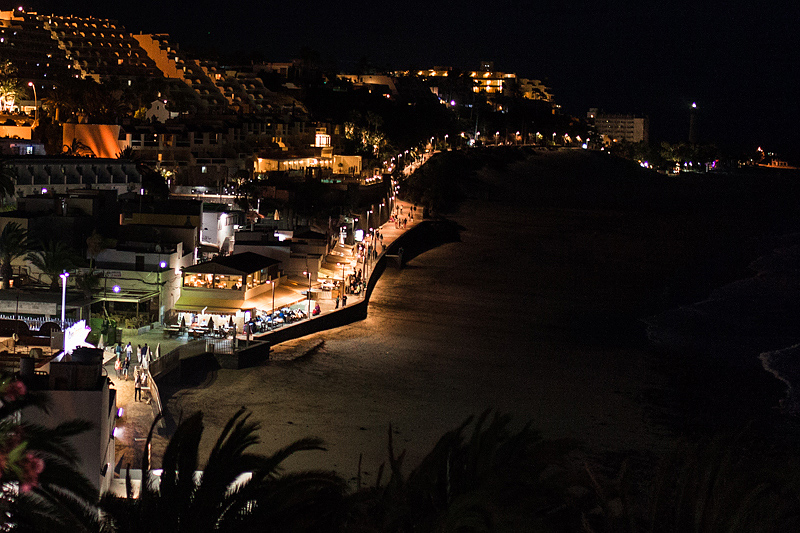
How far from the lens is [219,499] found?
7719 mm

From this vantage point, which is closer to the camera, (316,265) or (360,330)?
(360,330)

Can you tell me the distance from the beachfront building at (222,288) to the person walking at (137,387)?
7.46 meters

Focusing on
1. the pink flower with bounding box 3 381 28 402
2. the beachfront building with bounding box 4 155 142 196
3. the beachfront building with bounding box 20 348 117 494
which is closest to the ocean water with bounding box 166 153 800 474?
the beachfront building with bounding box 20 348 117 494

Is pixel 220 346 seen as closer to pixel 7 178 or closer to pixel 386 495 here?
pixel 386 495

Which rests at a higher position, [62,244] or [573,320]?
[62,244]

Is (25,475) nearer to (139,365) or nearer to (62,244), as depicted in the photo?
(139,365)

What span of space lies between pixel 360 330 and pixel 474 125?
9884cm

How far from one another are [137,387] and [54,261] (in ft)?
29.4

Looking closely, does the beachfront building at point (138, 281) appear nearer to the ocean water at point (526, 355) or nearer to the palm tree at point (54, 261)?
the palm tree at point (54, 261)

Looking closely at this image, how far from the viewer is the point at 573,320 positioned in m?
28.9

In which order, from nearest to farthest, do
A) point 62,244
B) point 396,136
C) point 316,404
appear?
point 316,404 < point 62,244 < point 396,136

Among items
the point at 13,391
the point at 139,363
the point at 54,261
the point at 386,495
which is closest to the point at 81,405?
the point at 13,391

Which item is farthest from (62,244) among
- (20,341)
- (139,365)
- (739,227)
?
(739,227)

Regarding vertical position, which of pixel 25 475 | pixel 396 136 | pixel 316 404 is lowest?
pixel 316 404
